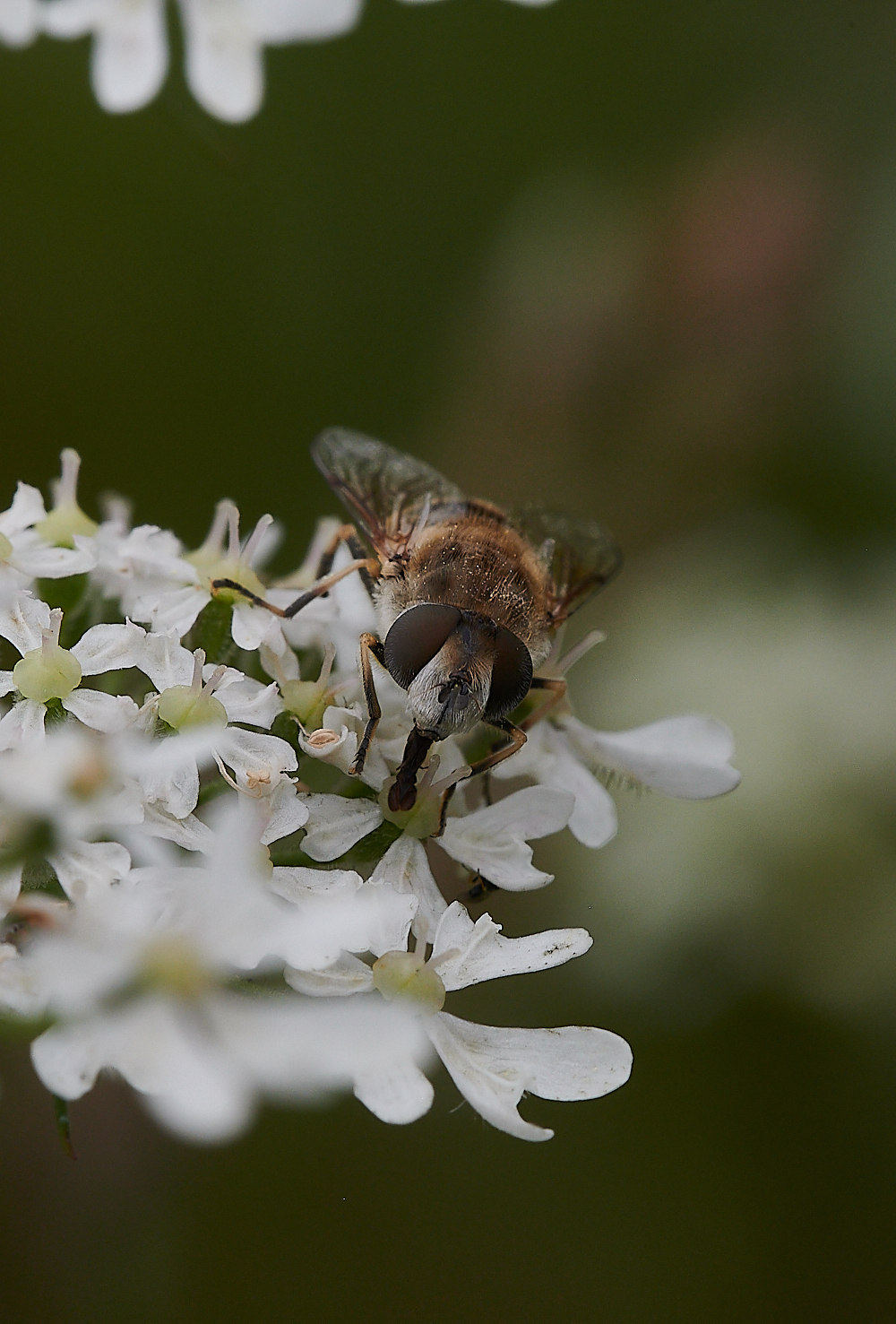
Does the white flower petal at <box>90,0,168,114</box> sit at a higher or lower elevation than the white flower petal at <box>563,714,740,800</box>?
higher

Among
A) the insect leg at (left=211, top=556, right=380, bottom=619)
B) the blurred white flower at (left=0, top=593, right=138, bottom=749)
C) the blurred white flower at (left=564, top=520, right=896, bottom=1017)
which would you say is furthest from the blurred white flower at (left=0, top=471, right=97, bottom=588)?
the blurred white flower at (left=564, top=520, right=896, bottom=1017)

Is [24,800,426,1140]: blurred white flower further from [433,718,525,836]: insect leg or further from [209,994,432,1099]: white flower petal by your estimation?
[433,718,525,836]: insect leg

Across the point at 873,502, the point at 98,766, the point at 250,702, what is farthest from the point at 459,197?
the point at 98,766

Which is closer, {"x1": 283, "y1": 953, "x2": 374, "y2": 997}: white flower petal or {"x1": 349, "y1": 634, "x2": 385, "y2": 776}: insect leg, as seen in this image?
{"x1": 283, "y1": 953, "x2": 374, "y2": 997}: white flower petal

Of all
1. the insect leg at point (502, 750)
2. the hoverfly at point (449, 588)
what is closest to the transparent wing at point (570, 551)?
the hoverfly at point (449, 588)

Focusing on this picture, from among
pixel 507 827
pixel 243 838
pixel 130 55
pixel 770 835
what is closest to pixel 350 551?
pixel 507 827

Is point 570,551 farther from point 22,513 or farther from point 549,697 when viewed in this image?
point 22,513

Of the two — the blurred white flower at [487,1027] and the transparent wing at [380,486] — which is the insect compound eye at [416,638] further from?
the transparent wing at [380,486]
